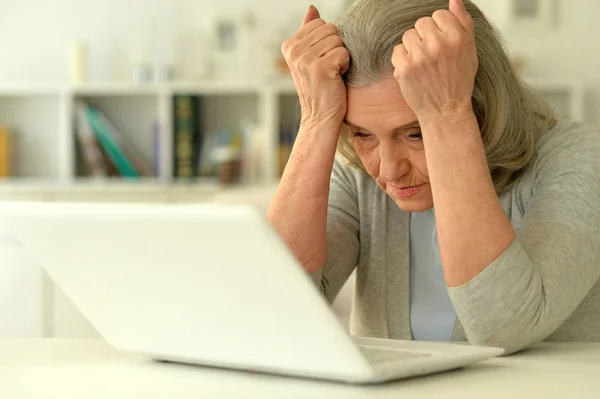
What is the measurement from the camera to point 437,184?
114cm

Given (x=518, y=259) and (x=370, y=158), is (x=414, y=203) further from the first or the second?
(x=518, y=259)

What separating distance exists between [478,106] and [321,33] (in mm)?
235

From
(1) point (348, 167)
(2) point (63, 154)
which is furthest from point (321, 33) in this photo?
(2) point (63, 154)

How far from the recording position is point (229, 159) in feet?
14.4

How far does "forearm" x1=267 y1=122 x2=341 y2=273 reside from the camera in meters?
1.32

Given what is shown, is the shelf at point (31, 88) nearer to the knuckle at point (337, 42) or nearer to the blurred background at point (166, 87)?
the blurred background at point (166, 87)

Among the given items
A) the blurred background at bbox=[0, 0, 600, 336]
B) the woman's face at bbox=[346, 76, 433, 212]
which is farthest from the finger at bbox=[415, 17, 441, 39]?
the blurred background at bbox=[0, 0, 600, 336]

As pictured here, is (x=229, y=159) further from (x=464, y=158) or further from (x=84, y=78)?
(x=464, y=158)

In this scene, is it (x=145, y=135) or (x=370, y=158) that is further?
(x=145, y=135)

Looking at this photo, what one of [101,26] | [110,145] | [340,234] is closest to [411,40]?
[340,234]

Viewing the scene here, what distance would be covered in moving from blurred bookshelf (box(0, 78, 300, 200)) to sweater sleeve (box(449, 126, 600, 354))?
124 inches

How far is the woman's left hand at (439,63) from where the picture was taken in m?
1.14

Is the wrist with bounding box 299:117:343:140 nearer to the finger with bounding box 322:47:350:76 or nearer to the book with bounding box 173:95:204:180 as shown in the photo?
the finger with bounding box 322:47:350:76

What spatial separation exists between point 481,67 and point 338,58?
19 centimetres
